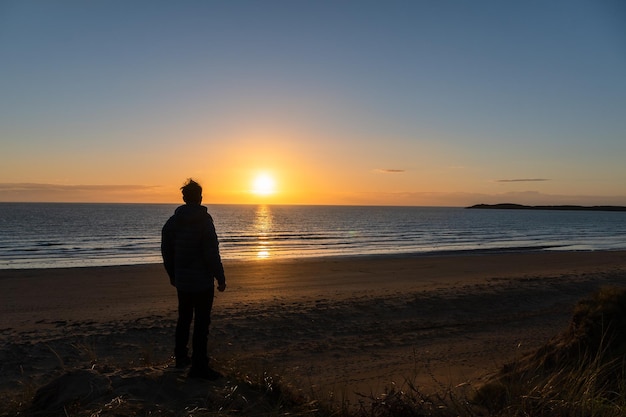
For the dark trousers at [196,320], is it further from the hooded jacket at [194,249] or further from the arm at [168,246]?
the arm at [168,246]

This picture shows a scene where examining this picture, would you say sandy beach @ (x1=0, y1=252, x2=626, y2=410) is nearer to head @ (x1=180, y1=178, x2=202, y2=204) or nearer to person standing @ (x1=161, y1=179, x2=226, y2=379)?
person standing @ (x1=161, y1=179, x2=226, y2=379)

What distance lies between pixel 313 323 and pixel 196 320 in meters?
6.08

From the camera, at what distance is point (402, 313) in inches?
464

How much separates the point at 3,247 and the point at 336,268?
979 inches

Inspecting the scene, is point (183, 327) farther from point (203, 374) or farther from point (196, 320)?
point (203, 374)

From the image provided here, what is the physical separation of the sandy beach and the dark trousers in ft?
1.23

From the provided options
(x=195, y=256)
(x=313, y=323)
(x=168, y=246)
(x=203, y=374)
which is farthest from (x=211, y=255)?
(x=313, y=323)

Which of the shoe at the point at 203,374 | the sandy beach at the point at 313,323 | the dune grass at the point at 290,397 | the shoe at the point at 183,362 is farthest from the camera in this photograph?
the sandy beach at the point at 313,323

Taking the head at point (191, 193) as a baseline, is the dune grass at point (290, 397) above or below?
below

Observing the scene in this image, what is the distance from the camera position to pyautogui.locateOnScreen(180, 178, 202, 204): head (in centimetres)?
493

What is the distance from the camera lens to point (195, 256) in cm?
488

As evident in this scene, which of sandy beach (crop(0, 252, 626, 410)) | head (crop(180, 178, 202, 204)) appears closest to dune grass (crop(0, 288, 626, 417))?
sandy beach (crop(0, 252, 626, 410))

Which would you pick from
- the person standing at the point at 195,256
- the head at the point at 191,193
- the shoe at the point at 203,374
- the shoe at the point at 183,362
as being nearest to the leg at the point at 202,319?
the person standing at the point at 195,256

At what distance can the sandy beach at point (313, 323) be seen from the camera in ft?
24.0
